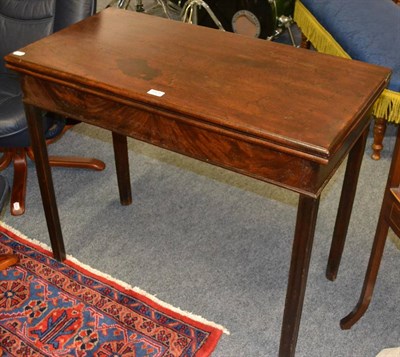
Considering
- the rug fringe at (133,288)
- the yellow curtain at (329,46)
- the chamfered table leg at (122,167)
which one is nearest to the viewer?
the rug fringe at (133,288)

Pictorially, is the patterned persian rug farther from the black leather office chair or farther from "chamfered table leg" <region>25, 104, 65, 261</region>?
the black leather office chair

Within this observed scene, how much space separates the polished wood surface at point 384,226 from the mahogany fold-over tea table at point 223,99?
0.15 m

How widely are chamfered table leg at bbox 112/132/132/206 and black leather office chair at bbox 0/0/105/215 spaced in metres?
0.29

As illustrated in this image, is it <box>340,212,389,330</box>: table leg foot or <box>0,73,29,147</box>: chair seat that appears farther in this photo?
<box>0,73,29,147</box>: chair seat

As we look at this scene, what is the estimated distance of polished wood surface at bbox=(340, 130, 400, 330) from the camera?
1.53 meters

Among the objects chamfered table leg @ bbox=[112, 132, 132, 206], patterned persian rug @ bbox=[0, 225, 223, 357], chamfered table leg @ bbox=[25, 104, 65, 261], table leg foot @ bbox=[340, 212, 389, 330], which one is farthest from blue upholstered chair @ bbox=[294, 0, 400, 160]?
chamfered table leg @ bbox=[25, 104, 65, 261]

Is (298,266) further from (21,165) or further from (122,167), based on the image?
(21,165)

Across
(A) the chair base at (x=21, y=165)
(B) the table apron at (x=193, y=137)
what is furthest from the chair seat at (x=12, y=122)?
(B) the table apron at (x=193, y=137)

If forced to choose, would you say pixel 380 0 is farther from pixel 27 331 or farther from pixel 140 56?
pixel 27 331

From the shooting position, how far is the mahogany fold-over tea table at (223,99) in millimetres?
1353

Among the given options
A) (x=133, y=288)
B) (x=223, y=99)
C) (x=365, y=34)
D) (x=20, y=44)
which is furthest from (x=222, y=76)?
(x=365, y=34)

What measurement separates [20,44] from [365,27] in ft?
5.25

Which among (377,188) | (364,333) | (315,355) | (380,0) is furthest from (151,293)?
(380,0)

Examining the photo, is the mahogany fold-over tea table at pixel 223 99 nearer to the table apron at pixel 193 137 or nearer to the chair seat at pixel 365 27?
the table apron at pixel 193 137
